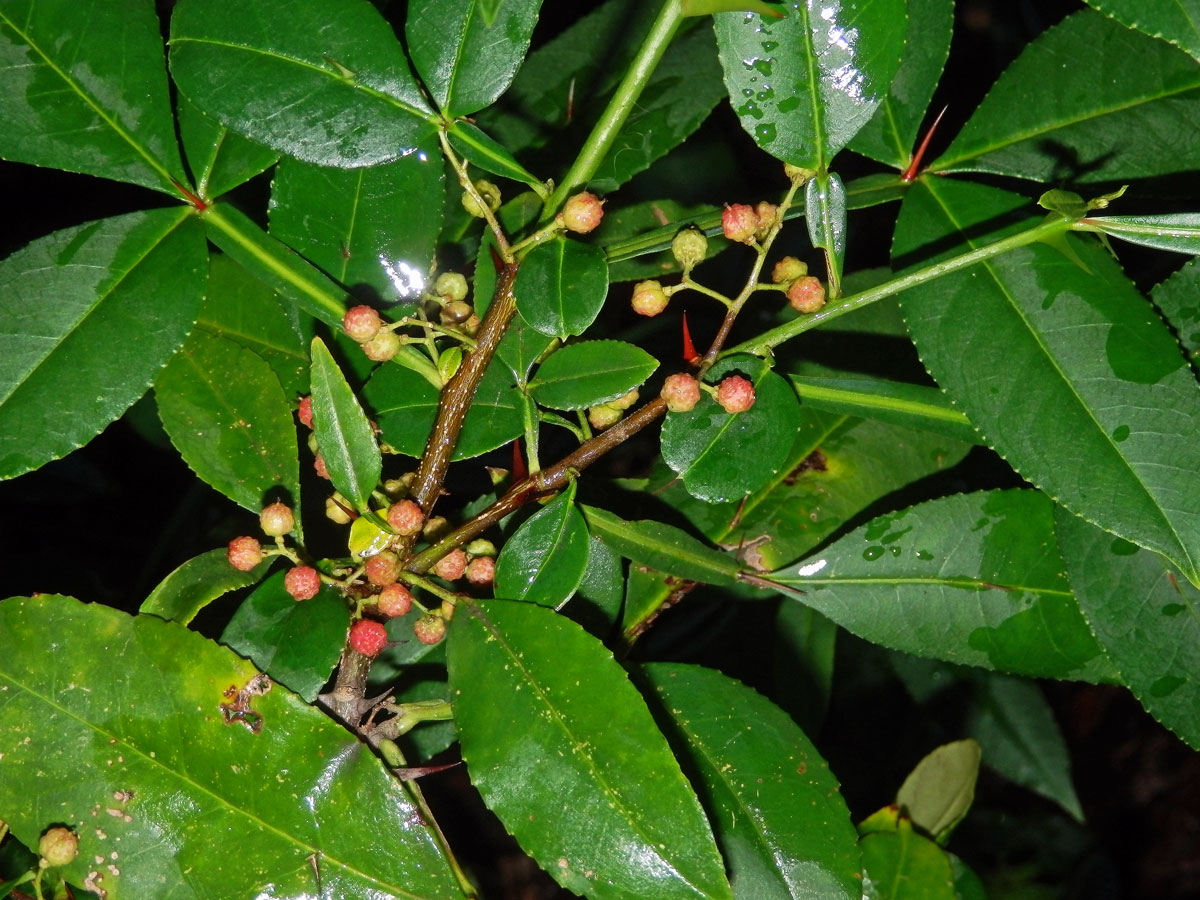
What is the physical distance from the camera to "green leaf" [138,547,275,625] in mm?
1047

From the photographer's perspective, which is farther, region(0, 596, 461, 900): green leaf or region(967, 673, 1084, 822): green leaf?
region(967, 673, 1084, 822): green leaf

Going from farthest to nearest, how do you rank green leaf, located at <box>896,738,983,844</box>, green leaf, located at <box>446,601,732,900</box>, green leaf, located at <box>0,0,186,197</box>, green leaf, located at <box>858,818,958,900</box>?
1. green leaf, located at <box>896,738,983,844</box>
2. green leaf, located at <box>858,818,958,900</box>
3. green leaf, located at <box>0,0,186,197</box>
4. green leaf, located at <box>446,601,732,900</box>

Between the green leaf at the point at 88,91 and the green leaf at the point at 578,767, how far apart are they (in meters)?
0.62

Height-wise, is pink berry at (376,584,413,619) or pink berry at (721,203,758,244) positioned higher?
pink berry at (721,203,758,244)

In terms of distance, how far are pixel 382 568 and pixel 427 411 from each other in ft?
0.60

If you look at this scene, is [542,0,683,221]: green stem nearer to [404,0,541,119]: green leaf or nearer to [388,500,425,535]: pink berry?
[404,0,541,119]: green leaf

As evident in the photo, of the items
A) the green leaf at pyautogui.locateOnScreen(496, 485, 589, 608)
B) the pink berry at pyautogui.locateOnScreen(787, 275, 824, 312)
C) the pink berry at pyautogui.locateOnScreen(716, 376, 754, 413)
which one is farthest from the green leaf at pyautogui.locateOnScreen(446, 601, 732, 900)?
the pink berry at pyautogui.locateOnScreen(787, 275, 824, 312)

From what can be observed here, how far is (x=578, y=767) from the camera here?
0.90 metres

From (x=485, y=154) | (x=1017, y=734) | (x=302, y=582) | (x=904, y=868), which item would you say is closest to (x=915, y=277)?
(x=485, y=154)

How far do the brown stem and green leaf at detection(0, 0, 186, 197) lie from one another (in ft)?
1.57

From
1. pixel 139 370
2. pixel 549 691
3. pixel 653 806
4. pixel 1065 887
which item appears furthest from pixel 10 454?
pixel 1065 887

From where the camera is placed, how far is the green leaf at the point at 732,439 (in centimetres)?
101

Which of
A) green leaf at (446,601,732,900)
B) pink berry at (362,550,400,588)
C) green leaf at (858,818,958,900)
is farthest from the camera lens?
green leaf at (858,818,958,900)

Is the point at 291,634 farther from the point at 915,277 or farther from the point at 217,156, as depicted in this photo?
the point at 915,277
